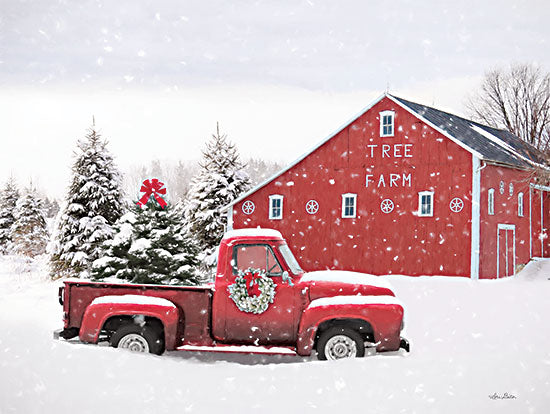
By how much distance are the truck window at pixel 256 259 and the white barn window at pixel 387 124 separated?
1538 centimetres

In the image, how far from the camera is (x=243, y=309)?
8.40 m

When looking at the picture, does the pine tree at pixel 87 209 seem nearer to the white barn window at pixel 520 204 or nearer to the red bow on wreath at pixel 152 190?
the red bow on wreath at pixel 152 190

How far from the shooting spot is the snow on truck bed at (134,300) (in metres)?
8.23

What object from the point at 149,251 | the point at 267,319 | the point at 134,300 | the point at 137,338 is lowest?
the point at 137,338

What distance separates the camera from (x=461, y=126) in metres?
26.9

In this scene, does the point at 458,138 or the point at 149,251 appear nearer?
the point at 149,251

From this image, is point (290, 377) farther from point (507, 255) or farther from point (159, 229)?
point (507, 255)

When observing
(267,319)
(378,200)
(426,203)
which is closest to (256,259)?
(267,319)

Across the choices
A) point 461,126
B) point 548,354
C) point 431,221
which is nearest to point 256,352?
point 548,354

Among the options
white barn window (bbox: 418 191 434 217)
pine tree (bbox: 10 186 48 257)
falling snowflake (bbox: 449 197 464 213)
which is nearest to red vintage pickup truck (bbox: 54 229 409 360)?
falling snowflake (bbox: 449 197 464 213)

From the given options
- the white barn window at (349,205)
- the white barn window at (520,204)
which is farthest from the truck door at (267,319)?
the white barn window at (520,204)

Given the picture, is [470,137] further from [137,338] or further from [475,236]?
[137,338]

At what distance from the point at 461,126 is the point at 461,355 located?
64.6 feet

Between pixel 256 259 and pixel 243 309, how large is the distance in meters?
0.72
